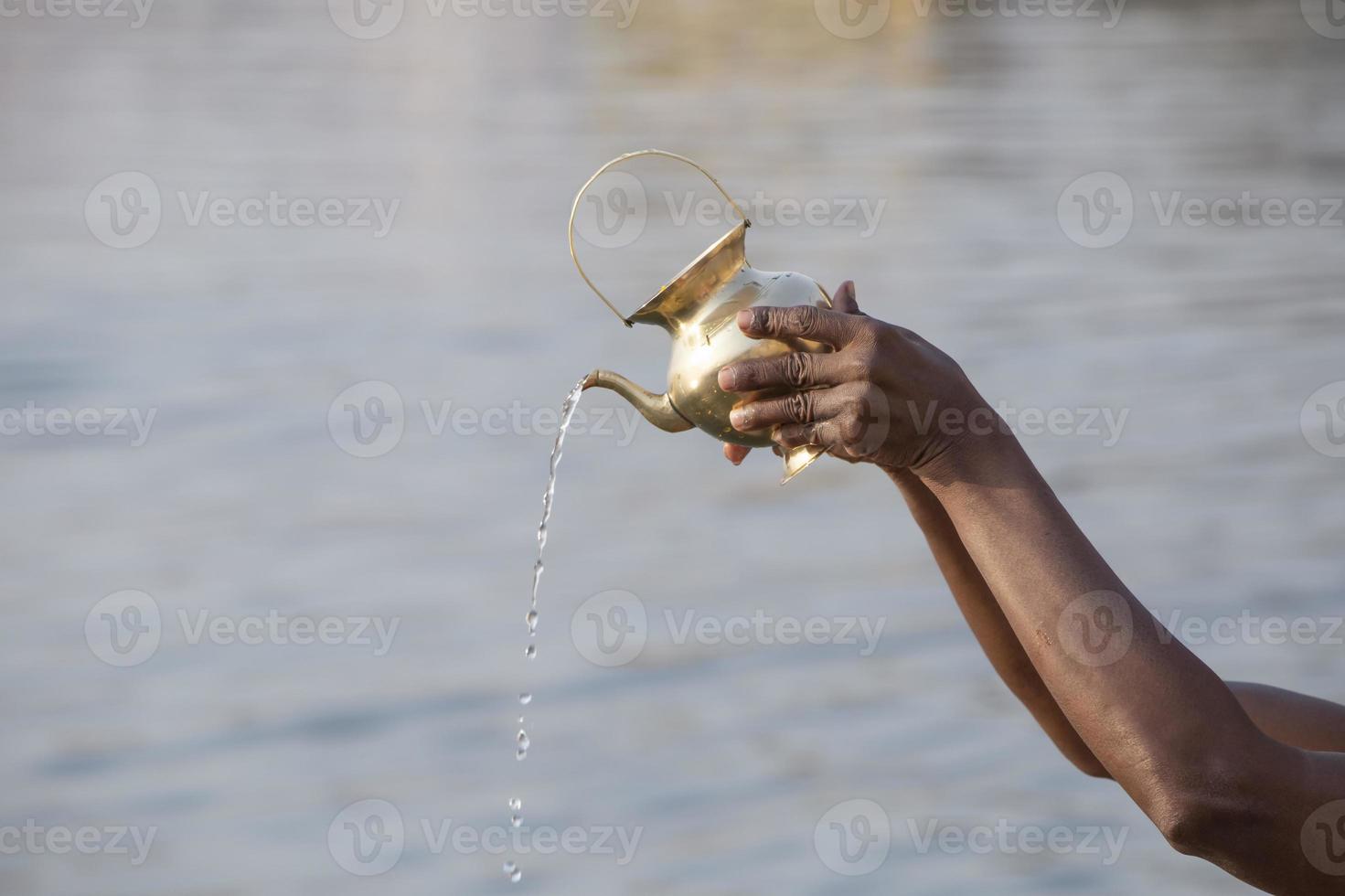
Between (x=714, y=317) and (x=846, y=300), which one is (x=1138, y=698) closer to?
(x=846, y=300)

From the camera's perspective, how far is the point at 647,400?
75.9 inches

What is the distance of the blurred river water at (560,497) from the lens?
3.26 meters

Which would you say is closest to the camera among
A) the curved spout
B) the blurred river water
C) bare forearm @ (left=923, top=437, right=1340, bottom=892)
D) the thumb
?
bare forearm @ (left=923, top=437, right=1340, bottom=892)

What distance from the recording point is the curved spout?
74.4 inches

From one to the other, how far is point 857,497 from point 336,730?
1930 mm

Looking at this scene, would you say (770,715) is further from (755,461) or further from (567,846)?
(755,461)

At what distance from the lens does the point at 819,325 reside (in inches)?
59.8

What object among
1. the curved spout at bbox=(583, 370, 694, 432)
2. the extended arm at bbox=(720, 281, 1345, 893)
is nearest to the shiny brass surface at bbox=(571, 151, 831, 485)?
the curved spout at bbox=(583, 370, 694, 432)

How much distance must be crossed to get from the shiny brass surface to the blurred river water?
58.1 inches

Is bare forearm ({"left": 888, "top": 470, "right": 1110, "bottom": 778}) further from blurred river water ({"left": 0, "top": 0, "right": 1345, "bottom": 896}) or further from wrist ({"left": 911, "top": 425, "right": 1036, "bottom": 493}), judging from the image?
blurred river water ({"left": 0, "top": 0, "right": 1345, "bottom": 896})

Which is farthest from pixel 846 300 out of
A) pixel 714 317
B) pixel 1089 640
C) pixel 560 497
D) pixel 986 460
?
pixel 560 497

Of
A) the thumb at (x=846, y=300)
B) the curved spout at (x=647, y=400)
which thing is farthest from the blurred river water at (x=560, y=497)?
the thumb at (x=846, y=300)

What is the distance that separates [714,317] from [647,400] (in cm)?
17

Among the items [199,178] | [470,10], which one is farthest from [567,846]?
[470,10]
